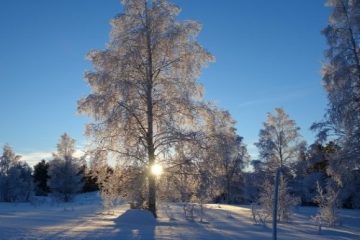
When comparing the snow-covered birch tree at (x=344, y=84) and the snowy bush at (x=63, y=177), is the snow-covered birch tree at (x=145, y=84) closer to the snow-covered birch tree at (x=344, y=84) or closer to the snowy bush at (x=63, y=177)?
the snow-covered birch tree at (x=344, y=84)

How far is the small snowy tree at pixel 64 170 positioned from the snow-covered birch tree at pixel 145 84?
3968 cm

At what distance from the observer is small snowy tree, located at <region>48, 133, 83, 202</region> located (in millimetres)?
61375

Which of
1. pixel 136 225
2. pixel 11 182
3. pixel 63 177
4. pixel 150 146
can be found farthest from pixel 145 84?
pixel 11 182

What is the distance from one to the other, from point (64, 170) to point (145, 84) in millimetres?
41346

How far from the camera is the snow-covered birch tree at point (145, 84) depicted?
2280 centimetres

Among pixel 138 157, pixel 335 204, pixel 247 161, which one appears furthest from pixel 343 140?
pixel 247 161

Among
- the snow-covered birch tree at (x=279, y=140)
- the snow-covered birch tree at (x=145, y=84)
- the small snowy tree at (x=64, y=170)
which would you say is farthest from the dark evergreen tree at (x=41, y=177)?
the snow-covered birch tree at (x=145, y=84)

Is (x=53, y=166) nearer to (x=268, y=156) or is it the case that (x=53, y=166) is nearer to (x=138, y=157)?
(x=268, y=156)

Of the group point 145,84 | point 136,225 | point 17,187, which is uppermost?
point 145,84

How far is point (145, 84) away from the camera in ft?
77.4

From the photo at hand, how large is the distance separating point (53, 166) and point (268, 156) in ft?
94.6

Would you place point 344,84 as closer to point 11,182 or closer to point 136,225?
point 136,225

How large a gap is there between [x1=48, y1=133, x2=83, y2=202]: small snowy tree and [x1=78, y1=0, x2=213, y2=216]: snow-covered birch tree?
1562 inches

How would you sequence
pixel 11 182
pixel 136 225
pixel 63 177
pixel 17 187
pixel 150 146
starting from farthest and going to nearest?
1. pixel 17 187
2. pixel 11 182
3. pixel 63 177
4. pixel 150 146
5. pixel 136 225
